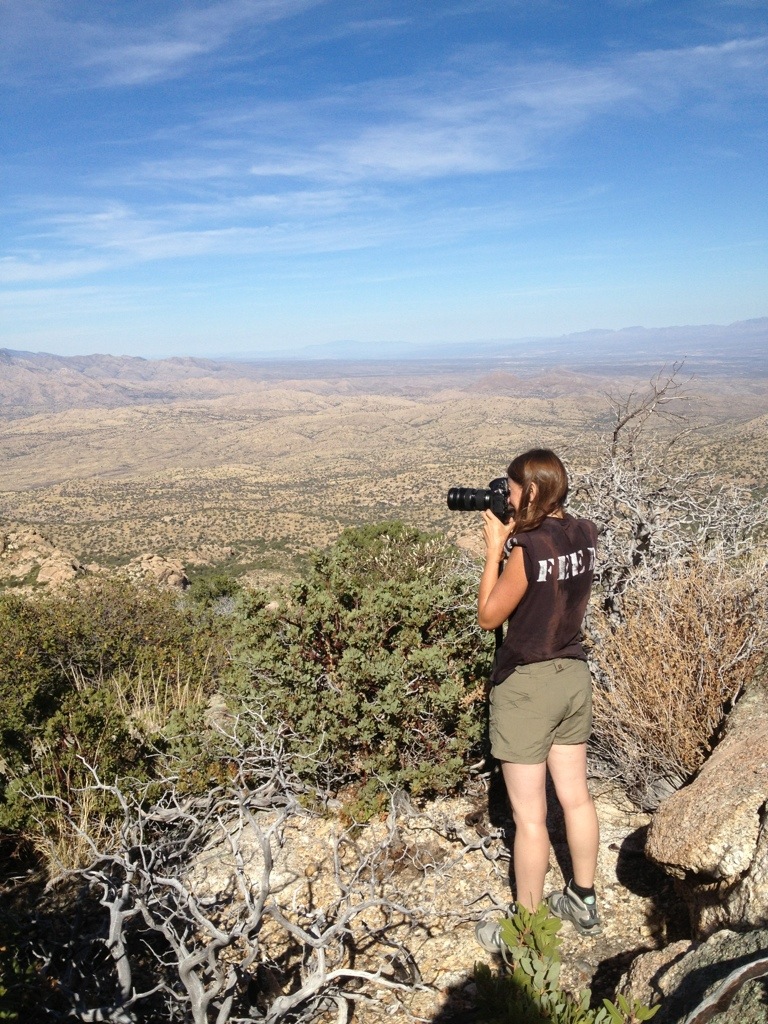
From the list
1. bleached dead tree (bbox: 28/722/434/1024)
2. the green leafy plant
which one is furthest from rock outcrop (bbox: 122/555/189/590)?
the green leafy plant

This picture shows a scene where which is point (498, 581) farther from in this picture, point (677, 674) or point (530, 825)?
point (677, 674)

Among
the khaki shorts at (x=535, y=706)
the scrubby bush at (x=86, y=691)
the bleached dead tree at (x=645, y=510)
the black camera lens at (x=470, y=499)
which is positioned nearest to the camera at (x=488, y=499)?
the black camera lens at (x=470, y=499)

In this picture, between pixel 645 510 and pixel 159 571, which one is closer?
pixel 645 510

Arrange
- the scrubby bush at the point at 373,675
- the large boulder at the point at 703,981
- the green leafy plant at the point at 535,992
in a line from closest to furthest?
the large boulder at the point at 703,981, the green leafy plant at the point at 535,992, the scrubby bush at the point at 373,675

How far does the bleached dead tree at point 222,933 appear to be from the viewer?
199 centimetres

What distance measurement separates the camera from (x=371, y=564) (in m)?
5.40

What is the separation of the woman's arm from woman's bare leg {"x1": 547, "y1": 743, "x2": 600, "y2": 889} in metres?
0.60

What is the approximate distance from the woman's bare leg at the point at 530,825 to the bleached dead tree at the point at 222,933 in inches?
18.0

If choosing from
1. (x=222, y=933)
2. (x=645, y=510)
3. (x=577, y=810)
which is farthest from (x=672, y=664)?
(x=222, y=933)

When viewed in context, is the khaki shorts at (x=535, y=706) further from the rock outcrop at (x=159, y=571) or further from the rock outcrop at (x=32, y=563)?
the rock outcrop at (x=159, y=571)

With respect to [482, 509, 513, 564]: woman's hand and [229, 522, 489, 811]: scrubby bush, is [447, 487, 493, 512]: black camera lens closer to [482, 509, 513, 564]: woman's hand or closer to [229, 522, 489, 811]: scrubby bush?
[482, 509, 513, 564]: woman's hand

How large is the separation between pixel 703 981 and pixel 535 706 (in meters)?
0.90

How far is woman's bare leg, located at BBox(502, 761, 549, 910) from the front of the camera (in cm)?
240

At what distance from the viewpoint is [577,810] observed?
249cm
